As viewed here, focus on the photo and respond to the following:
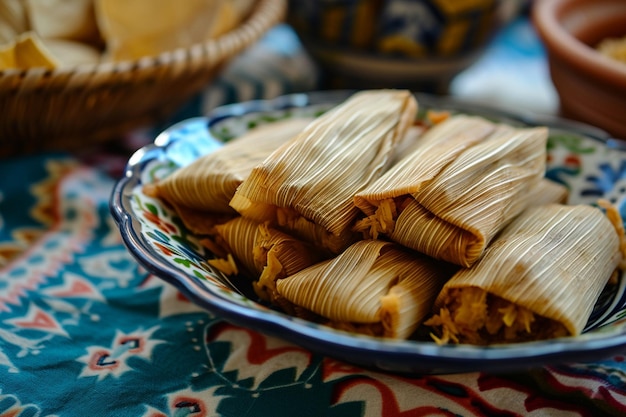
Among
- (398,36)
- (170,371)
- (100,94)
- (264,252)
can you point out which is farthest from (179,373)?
(398,36)

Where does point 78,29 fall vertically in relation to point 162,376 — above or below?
above

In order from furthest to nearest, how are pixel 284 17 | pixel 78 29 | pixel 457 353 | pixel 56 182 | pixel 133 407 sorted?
pixel 284 17, pixel 78 29, pixel 56 182, pixel 133 407, pixel 457 353

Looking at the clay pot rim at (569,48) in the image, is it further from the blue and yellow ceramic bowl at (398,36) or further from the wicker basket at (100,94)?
the wicker basket at (100,94)

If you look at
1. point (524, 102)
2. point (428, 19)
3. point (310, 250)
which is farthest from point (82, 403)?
point (524, 102)

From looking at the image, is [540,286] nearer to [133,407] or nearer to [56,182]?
[133,407]

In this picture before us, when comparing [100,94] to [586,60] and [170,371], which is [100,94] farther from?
[586,60]

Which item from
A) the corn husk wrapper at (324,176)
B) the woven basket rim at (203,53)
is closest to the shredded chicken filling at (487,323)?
the corn husk wrapper at (324,176)

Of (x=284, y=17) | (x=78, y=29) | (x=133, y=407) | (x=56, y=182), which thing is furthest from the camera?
(x=284, y=17)

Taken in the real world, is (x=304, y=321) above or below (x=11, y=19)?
below
